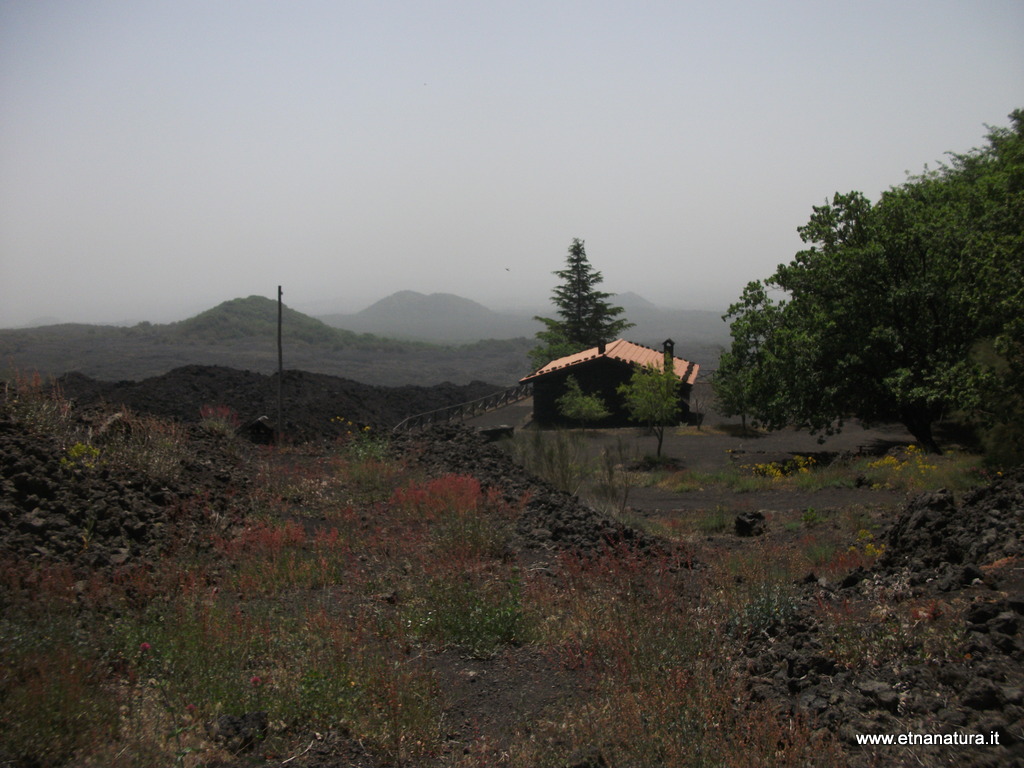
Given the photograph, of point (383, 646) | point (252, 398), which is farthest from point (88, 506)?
point (252, 398)

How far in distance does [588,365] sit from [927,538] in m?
29.5

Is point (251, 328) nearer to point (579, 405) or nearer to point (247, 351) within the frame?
point (247, 351)

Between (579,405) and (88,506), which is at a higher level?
(88,506)

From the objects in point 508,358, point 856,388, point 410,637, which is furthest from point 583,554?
point 508,358

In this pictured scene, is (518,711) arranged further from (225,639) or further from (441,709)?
(225,639)

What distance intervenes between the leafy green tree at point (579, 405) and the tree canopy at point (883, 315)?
1025cm

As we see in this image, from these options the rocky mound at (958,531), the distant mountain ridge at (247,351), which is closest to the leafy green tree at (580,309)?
the distant mountain ridge at (247,351)

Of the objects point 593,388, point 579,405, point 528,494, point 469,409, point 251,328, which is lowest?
point 469,409

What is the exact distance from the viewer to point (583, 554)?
317 inches

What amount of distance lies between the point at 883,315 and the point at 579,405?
15.8 metres

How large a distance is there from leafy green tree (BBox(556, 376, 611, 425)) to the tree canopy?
33.6ft

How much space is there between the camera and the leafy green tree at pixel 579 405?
112 ft

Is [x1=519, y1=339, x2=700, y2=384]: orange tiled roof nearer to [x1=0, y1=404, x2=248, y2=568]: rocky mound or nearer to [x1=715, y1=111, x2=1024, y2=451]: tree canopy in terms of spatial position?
[x1=715, y1=111, x2=1024, y2=451]: tree canopy

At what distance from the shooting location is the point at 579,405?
34.2 meters
